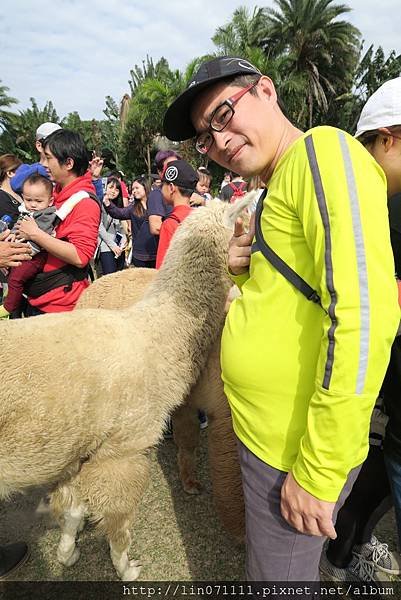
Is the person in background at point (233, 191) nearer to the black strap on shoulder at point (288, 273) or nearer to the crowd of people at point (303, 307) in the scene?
the crowd of people at point (303, 307)

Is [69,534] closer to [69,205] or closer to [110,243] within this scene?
[69,205]

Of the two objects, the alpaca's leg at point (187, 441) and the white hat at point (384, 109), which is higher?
the white hat at point (384, 109)

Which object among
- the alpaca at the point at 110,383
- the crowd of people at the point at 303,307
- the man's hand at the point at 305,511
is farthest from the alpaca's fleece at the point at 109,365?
the man's hand at the point at 305,511

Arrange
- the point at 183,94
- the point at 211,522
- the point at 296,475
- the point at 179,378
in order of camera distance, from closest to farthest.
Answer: the point at 296,475, the point at 183,94, the point at 179,378, the point at 211,522

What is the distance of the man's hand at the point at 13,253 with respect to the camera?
236 cm

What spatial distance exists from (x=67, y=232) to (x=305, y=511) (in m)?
2.09

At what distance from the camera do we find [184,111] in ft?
4.35

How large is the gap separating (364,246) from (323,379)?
1.08 ft

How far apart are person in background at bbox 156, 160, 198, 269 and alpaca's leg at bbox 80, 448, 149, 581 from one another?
161 centimetres

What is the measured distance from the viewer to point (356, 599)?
2064 mm

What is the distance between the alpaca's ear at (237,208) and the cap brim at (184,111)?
509mm

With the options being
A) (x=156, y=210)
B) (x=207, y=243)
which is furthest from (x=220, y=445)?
(x=156, y=210)

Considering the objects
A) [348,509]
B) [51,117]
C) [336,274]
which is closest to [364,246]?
[336,274]

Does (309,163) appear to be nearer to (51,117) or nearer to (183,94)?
(183,94)
